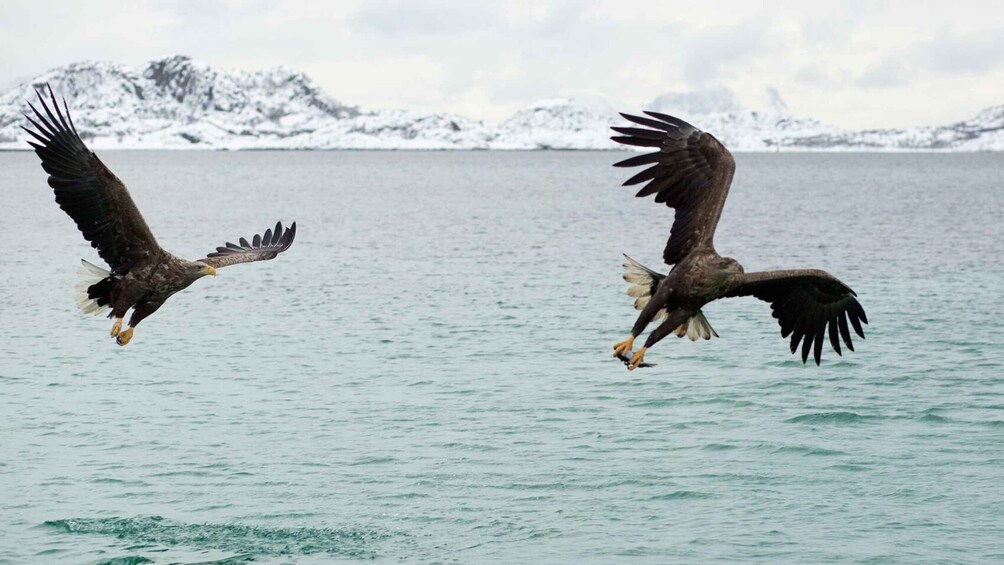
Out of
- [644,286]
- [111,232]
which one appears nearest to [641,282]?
[644,286]

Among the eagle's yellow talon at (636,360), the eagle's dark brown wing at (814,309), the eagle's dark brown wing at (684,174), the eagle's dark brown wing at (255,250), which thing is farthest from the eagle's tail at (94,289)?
the eagle's dark brown wing at (814,309)

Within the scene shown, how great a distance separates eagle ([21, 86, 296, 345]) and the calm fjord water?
3650 mm

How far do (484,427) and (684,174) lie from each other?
399 inches

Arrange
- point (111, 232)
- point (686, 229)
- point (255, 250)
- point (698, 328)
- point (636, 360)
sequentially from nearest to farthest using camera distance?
point (636, 360) → point (686, 229) → point (698, 328) → point (111, 232) → point (255, 250)

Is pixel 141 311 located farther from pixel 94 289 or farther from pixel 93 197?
pixel 93 197

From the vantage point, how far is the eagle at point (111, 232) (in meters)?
13.4

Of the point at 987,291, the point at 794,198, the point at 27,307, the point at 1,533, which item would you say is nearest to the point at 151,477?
the point at 1,533

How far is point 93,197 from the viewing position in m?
13.6

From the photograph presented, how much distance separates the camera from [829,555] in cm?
1628

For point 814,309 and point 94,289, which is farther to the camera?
point 94,289

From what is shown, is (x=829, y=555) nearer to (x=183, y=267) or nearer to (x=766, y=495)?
(x=766, y=495)

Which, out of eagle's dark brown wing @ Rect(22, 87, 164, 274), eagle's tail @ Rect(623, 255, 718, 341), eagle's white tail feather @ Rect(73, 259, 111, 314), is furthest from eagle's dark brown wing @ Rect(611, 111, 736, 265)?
eagle's white tail feather @ Rect(73, 259, 111, 314)

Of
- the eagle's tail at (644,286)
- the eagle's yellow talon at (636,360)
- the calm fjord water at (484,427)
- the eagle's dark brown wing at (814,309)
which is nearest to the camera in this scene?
the eagle's yellow talon at (636,360)

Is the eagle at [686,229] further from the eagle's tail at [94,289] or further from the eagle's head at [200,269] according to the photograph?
the eagle's tail at [94,289]
